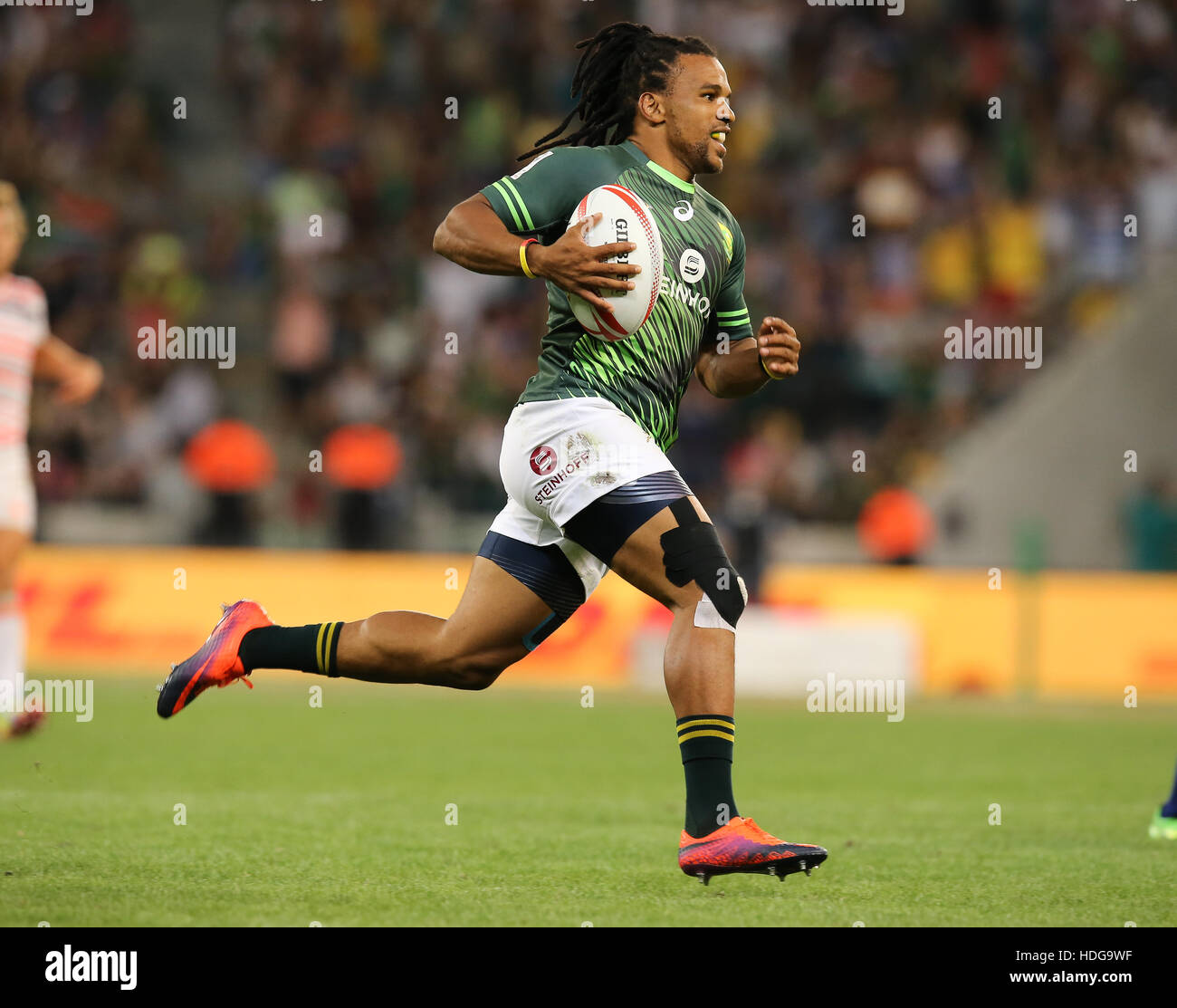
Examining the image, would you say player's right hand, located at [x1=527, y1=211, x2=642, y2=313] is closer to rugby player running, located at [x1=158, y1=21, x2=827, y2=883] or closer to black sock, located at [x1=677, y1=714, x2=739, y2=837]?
rugby player running, located at [x1=158, y1=21, x2=827, y2=883]

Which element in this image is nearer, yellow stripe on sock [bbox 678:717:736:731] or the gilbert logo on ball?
yellow stripe on sock [bbox 678:717:736:731]

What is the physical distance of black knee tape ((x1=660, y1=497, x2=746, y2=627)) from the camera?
5199mm

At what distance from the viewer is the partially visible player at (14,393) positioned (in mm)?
8859

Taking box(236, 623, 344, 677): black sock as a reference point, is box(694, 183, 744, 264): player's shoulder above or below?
above

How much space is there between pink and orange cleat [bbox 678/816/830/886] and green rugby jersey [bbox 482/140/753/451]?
1320mm

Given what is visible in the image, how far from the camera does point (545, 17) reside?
2112 cm

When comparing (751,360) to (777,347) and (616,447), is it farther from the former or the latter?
(616,447)

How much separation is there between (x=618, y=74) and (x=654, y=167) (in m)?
0.46

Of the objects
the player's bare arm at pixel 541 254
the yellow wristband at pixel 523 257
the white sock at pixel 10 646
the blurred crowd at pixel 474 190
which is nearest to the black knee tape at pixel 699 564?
the player's bare arm at pixel 541 254

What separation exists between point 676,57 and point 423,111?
1534 cm

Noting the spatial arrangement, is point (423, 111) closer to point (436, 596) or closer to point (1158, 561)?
point (436, 596)

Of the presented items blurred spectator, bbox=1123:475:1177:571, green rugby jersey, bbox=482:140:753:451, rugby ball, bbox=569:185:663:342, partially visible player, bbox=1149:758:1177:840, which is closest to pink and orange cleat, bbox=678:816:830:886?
green rugby jersey, bbox=482:140:753:451

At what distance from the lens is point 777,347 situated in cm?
566

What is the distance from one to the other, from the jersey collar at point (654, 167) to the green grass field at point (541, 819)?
2.31 m
